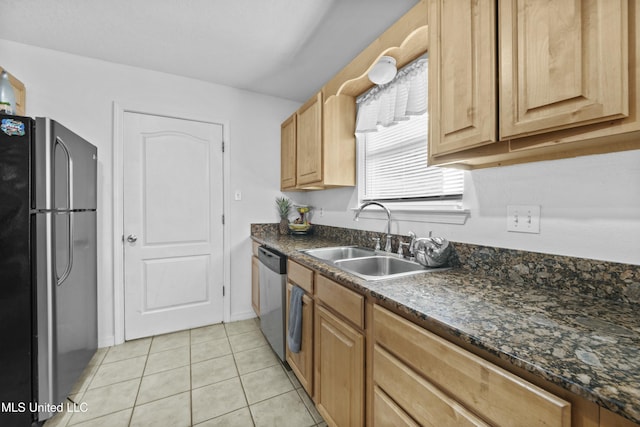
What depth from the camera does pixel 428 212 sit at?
→ 5.20ft

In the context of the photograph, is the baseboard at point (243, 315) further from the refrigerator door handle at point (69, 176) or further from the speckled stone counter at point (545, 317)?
the speckled stone counter at point (545, 317)

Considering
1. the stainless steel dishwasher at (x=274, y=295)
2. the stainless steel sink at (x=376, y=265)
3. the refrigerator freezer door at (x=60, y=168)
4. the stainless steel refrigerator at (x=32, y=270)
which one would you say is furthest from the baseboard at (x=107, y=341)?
the stainless steel sink at (x=376, y=265)

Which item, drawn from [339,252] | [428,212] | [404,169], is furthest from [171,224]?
[428,212]

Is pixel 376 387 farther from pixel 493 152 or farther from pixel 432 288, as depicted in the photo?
pixel 493 152

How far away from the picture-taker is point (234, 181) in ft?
9.12

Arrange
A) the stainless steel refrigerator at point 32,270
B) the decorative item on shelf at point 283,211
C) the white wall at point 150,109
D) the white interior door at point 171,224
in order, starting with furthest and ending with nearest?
the decorative item on shelf at point 283,211, the white interior door at point 171,224, the white wall at point 150,109, the stainless steel refrigerator at point 32,270

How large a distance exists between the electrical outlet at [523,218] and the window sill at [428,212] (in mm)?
210

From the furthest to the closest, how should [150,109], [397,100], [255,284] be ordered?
[255,284] < [150,109] < [397,100]

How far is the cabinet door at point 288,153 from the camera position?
2.66m

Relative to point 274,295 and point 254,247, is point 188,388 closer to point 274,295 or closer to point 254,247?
point 274,295

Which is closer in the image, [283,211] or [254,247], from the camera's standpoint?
[254,247]

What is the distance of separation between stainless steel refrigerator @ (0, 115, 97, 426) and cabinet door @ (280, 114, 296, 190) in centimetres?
169

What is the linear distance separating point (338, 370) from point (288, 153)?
2126 millimetres

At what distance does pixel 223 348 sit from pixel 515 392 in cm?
223
